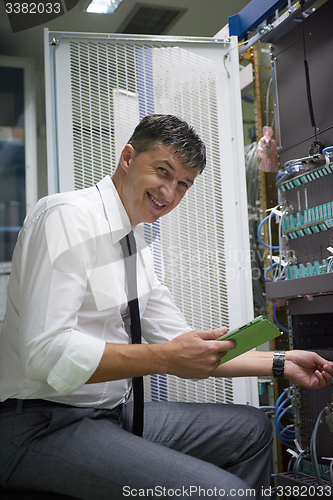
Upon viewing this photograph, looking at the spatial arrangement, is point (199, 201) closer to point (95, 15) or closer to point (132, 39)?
point (132, 39)

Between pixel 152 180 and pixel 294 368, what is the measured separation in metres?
0.65

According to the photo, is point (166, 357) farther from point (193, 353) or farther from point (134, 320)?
point (134, 320)

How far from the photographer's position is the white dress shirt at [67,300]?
0.92m

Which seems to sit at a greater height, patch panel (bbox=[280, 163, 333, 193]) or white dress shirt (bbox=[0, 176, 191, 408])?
patch panel (bbox=[280, 163, 333, 193])

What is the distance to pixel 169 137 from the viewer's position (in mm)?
1210

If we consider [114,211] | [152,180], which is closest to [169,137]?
[152,180]

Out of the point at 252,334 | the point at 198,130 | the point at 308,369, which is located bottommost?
the point at 308,369

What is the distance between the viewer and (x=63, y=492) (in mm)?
939

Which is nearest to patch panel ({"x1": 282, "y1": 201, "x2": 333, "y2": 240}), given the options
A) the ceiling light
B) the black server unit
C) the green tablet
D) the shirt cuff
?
the black server unit

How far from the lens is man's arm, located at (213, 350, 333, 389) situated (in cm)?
126

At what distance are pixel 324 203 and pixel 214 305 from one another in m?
0.54

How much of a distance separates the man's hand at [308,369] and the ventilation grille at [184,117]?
1.42 feet

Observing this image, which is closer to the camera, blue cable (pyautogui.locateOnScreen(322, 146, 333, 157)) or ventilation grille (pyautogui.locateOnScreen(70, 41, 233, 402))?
Answer: blue cable (pyautogui.locateOnScreen(322, 146, 333, 157))

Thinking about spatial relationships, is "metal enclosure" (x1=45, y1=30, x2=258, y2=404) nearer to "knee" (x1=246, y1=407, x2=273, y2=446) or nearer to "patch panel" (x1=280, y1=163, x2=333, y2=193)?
"patch panel" (x1=280, y1=163, x2=333, y2=193)
